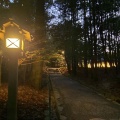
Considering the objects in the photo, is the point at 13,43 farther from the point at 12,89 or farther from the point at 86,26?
the point at 86,26

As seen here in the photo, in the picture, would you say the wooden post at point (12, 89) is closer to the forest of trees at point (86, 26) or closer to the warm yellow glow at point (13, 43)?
the warm yellow glow at point (13, 43)

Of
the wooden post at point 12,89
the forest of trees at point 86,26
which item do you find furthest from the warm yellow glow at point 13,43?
the forest of trees at point 86,26

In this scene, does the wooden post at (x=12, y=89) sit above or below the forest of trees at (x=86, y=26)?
below

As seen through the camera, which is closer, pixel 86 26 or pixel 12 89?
pixel 12 89

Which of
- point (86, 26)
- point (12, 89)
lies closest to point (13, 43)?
point (12, 89)

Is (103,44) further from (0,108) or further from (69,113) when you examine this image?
(0,108)

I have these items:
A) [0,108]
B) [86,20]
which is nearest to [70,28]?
[86,20]

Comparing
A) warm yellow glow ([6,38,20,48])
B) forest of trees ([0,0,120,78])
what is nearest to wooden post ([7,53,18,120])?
warm yellow glow ([6,38,20,48])

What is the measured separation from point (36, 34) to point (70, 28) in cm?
1996

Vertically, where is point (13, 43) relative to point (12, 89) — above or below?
above

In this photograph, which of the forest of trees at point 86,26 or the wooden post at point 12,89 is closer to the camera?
the wooden post at point 12,89

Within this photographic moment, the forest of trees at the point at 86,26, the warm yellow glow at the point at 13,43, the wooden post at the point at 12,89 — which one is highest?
the forest of trees at the point at 86,26

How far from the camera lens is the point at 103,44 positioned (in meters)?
36.8

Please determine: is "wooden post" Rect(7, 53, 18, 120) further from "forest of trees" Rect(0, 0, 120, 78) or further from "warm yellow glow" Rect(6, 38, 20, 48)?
"forest of trees" Rect(0, 0, 120, 78)
